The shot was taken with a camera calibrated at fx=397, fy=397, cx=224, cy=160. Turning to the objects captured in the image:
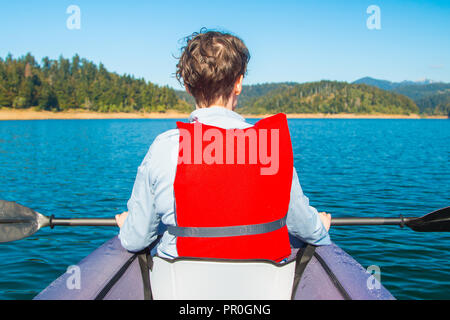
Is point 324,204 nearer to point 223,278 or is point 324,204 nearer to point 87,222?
point 87,222

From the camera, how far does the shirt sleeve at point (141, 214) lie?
2.13m

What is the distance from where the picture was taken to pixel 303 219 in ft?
7.85

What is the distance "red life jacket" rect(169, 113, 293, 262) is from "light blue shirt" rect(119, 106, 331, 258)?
12 centimetres

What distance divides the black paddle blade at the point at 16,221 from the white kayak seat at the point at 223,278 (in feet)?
6.67

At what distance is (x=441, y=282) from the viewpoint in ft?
19.0

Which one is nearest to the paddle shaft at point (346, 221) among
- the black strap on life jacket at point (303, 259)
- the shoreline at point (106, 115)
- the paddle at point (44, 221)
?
the paddle at point (44, 221)

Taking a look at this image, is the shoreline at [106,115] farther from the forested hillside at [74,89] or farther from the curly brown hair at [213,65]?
the curly brown hair at [213,65]

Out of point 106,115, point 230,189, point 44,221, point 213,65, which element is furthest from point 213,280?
point 106,115

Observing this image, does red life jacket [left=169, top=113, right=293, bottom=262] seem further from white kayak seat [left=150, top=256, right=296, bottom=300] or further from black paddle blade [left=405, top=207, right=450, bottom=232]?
black paddle blade [left=405, top=207, right=450, bottom=232]

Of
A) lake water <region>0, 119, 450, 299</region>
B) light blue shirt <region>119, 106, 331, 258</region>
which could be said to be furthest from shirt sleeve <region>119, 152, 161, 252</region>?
lake water <region>0, 119, 450, 299</region>

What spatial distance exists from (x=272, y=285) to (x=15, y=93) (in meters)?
125

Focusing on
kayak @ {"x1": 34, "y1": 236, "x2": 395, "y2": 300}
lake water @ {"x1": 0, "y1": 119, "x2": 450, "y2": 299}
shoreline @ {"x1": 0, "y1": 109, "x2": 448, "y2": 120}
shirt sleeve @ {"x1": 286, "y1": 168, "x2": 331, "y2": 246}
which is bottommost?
lake water @ {"x1": 0, "y1": 119, "x2": 450, "y2": 299}

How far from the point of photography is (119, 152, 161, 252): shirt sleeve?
213 centimetres
